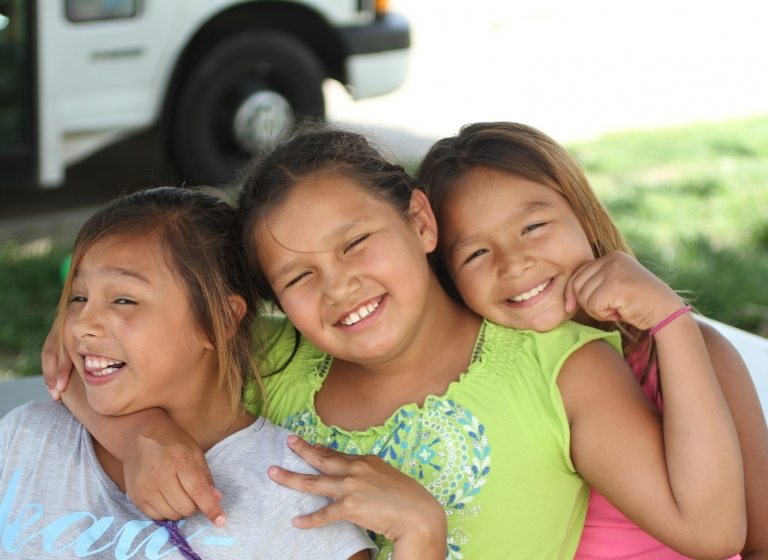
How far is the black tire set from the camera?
5.61m

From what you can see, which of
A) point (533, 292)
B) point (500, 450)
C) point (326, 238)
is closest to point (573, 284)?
point (533, 292)

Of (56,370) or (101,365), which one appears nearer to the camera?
(101,365)

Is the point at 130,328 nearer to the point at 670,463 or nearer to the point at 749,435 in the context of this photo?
the point at 670,463

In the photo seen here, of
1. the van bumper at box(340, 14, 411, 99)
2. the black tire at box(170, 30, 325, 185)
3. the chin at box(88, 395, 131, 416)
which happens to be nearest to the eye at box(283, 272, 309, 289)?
the chin at box(88, 395, 131, 416)

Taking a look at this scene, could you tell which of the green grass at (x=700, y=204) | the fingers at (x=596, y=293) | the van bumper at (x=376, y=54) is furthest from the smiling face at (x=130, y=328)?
the van bumper at (x=376, y=54)

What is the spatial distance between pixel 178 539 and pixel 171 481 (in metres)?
0.09

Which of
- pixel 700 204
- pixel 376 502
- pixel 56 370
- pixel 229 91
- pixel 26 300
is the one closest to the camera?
pixel 376 502

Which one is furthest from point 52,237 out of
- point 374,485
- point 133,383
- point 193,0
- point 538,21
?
point 538,21

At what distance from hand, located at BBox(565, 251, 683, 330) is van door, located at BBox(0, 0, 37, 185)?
3.70 meters

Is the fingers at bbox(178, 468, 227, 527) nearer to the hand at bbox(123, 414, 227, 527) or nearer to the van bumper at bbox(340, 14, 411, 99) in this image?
the hand at bbox(123, 414, 227, 527)

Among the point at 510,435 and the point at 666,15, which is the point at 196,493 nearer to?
the point at 510,435

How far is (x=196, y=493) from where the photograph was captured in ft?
5.70

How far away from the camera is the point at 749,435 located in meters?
1.91

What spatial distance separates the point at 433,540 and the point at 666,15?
9.54 meters
